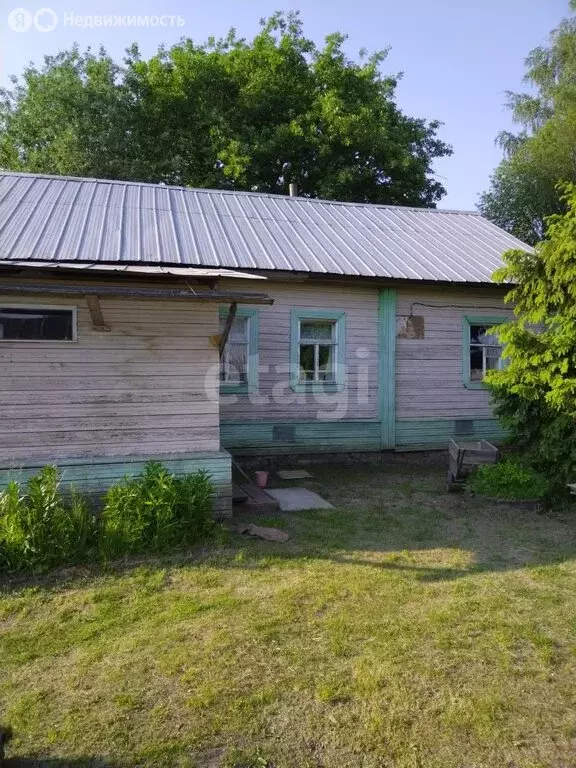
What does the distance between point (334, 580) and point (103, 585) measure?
6.63 ft

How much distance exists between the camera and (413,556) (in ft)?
18.6

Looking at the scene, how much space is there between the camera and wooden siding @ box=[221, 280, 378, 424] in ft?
32.8

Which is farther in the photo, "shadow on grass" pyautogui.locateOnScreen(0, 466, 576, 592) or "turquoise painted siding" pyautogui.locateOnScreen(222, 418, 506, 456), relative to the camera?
"turquoise painted siding" pyautogui.locateOnScreen(222, 418, 506, 456)

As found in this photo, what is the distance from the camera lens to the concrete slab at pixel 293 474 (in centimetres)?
928

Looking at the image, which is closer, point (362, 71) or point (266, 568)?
point (266, 568)

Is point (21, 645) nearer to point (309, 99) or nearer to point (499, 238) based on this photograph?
point (499, 238)

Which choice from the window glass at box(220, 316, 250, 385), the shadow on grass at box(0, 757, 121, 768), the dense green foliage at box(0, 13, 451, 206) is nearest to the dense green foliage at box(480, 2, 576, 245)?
the dense green foliage at box(0, 13, 451, 206)

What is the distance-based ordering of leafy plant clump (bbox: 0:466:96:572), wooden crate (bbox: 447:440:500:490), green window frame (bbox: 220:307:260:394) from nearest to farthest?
leafy plant clump (bbox: 0:466:96:572) < wooden crate (bbox: 447:440:500:490) < green window frame (bbox: 220:307:260:394)

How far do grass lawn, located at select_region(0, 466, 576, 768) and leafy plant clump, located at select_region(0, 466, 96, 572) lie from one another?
0.30 m

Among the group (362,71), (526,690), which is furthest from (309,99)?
(526,690)

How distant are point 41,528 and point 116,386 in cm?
171

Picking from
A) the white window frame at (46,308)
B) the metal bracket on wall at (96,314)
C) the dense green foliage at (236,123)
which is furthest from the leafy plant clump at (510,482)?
the dense green foliage at (236,123)

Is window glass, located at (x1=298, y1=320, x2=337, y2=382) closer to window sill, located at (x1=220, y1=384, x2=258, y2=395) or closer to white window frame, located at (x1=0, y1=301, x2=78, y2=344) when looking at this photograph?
window sill, located at (x1=220, y1=384, x2=258, y2=395)

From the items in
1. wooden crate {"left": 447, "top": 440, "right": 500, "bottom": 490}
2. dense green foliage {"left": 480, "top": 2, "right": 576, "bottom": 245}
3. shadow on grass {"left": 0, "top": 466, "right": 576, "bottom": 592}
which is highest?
dense green foliage {"left": 480, "top": 2, "right": 576, "bottom": 245}
